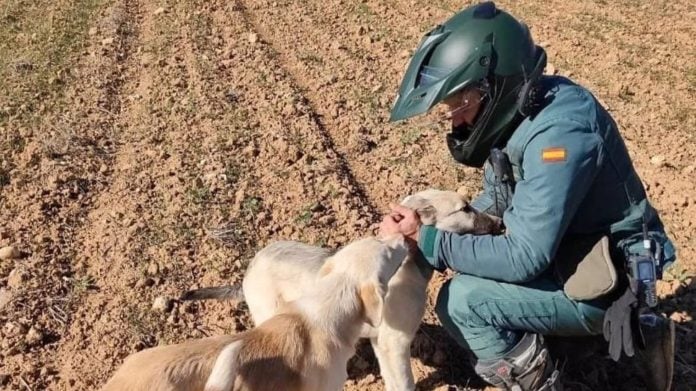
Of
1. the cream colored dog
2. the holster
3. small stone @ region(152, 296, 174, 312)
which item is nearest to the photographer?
the cream colored dog

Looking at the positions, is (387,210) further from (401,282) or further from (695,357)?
(695,357)

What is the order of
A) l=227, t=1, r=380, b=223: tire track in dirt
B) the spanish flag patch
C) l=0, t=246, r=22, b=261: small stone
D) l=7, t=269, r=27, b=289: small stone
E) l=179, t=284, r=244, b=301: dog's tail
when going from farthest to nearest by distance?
1. l=227, t=1, r=380, b=223: tire track in dirt
2. l=0, t=246, r=22, b=261: small stone
3. l=7, t=269, r=27, b=289: small stone
4. l=179, t=284, r=244, b=301: dog's tail
5. the spanish flag patch

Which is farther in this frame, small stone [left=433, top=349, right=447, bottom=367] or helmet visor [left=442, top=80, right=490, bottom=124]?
small stone [left=433, top=349, right=447, bottom=367]

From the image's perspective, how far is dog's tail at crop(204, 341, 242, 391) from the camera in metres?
3.12

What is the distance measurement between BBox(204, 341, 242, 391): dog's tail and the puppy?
913mm

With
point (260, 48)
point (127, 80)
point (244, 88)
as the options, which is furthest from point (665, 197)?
point (127, 80)

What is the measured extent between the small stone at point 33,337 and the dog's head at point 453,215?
7.68 ft

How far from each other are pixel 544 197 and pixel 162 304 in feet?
8.55

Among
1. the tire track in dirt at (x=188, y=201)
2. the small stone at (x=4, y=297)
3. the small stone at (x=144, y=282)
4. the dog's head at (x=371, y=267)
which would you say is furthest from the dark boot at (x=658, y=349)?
the small stone at (x=4, y=297)

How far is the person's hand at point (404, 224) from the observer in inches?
155

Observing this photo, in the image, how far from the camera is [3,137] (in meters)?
6.52

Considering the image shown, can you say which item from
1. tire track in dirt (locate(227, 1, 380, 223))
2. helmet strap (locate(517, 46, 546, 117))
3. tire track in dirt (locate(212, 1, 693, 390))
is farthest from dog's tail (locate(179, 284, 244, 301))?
helmet strap (locate(517, 46, 546, 117))

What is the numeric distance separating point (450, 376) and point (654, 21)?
706cm

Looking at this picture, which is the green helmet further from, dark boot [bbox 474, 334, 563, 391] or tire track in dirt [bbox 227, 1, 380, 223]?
tire track in dirt [bbox 227, 1, 380, 223]
